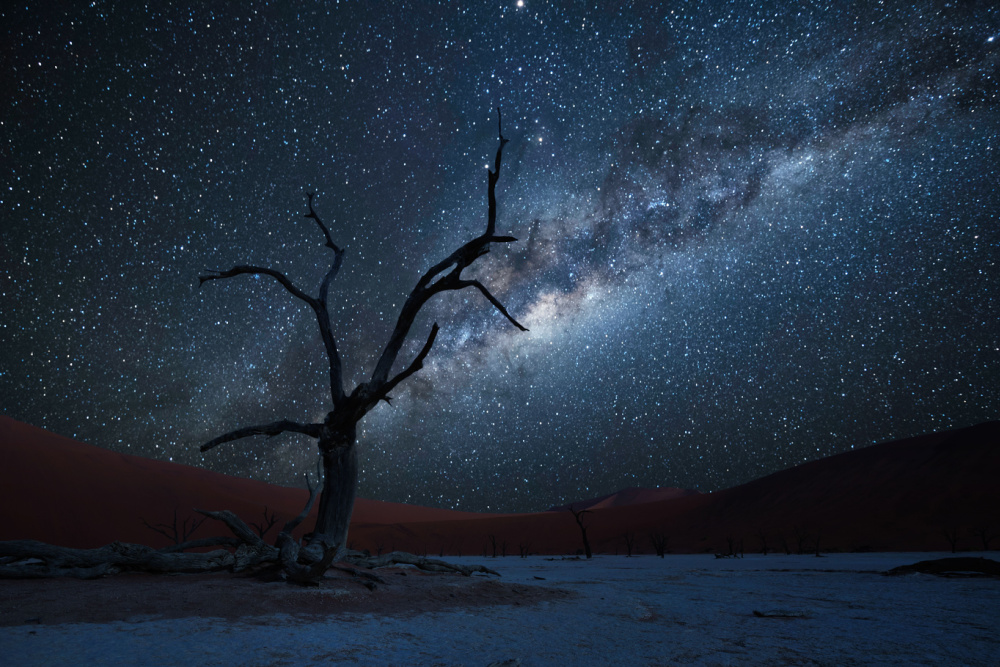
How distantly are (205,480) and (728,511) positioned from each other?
2888 inches

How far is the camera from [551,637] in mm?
5191

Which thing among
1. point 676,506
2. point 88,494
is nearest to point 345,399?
point 88,494

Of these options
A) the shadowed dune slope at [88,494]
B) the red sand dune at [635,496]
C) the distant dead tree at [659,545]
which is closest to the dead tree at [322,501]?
the distant dead tree at [659,545]

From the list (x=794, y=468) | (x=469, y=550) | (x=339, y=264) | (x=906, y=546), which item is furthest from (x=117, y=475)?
(x=794, y=468)

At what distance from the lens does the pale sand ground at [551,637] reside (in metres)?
4.00

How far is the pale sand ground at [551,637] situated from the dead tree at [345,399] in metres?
2.88

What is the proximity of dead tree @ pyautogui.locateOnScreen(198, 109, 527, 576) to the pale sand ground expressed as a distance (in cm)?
288

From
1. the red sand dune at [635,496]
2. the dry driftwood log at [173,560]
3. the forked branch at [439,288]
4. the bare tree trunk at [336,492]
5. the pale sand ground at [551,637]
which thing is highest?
the red sand dune at [635,496]

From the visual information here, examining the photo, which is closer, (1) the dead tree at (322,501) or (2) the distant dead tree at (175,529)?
(1) the dead tree at (322,501)

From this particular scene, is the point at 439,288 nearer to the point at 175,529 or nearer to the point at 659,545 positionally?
the point at 175,529

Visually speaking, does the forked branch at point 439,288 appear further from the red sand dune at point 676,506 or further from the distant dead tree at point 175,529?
the red sand dune at point 676,506

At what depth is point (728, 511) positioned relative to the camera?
5753 cm

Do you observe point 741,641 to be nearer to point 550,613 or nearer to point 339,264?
point 550,613

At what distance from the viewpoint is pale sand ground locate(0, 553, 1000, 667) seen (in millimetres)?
3998
